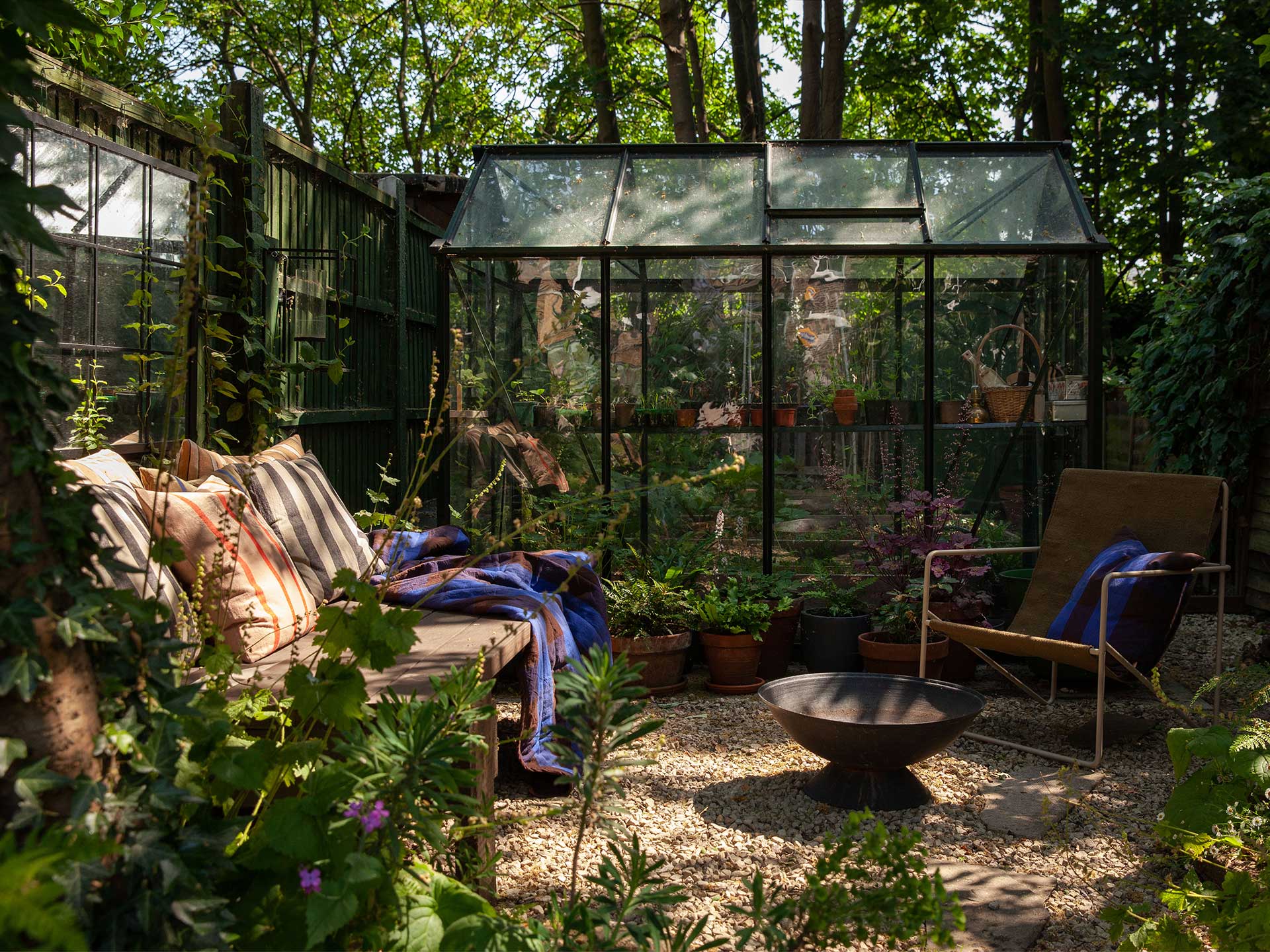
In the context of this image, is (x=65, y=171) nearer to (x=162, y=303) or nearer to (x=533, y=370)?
(x=162, y=303)

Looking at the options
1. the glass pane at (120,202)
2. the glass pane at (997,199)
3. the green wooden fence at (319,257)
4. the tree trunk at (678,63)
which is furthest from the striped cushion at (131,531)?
the tree trunk at (678,63)

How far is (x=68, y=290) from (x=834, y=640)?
3.32m

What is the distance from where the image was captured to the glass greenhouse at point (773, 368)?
522 centimetres

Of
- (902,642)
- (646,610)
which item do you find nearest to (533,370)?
(646,610)

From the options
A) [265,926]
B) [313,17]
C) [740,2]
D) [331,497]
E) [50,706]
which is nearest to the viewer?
[50,706]

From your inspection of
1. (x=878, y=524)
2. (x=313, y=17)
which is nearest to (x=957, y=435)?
(x=878, y=524)

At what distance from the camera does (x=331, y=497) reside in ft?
12.3

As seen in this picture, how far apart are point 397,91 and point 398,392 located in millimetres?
12225

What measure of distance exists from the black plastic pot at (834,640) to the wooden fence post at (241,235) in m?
2.62

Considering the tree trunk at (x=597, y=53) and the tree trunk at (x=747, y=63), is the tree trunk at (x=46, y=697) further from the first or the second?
the tree trunk at (x=597, y=53)

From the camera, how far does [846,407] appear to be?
5301mm

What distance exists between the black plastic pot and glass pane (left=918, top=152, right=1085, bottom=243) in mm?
1973

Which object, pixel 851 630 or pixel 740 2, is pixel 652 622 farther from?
pixel 740 2

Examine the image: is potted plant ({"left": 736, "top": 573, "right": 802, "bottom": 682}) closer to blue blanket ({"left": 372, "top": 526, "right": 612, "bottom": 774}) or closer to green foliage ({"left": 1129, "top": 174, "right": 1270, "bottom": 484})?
blue blanket ({"left": 372, "top": 526, "right": 612, "bottom": 774})
